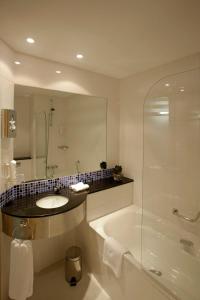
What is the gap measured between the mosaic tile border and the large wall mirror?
8 cm

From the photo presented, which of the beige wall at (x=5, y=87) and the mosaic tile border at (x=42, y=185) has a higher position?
Answer: the beige wall at (x=5, y=87)

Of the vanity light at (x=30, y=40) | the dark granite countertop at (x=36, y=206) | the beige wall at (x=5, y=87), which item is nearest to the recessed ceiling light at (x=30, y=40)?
the vanity light at (x=30, y=40)

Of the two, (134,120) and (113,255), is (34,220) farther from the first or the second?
(134,120)

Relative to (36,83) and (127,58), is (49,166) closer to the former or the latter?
(36,83)

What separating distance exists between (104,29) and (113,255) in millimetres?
1964

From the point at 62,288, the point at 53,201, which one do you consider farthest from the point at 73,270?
the point at 53,201

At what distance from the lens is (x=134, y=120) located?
8.49ft

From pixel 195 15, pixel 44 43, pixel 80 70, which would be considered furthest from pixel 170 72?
pixel 44 43

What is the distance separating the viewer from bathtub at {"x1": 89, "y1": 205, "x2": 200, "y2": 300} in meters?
1.60

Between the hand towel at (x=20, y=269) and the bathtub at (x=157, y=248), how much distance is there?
75cm

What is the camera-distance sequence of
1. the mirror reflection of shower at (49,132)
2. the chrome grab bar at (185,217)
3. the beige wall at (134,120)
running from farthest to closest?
1. the beige wall at (134,120)
2. the mirror reflection of shower at (49,132)
3. the chrome grab bar at (185,217)

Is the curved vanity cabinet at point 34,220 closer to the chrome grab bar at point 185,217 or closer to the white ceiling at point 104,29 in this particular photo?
the chrome grab bar at point 185,217

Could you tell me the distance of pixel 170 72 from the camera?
6.96ft

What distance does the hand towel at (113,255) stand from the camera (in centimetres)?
164
